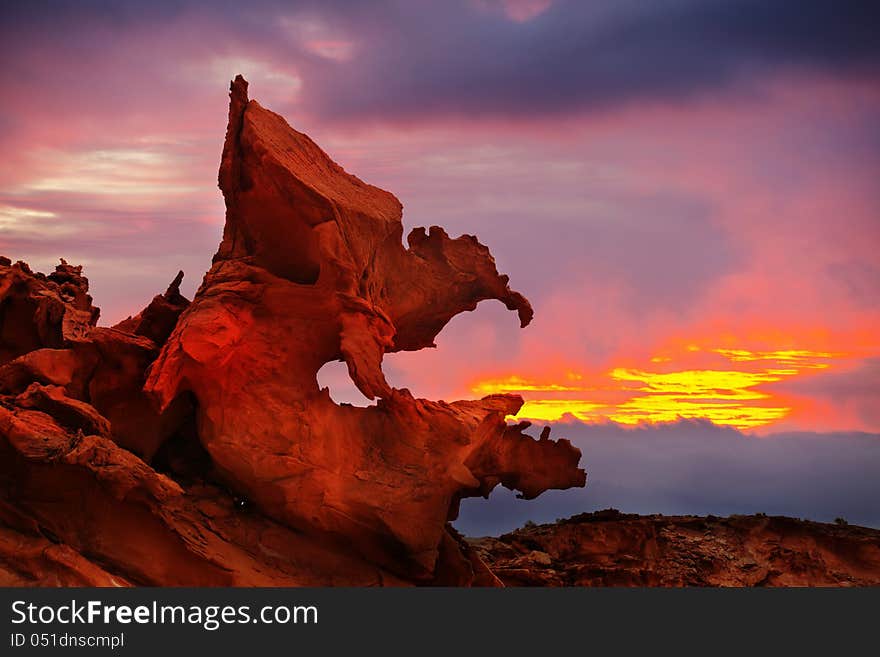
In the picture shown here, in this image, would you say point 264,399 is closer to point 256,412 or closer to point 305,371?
point 256,412

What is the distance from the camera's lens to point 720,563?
1791 centimetres

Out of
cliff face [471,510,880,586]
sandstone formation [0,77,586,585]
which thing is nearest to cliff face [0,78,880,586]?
sandstone formation [0,77,586,585]

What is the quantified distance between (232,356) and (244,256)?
138cm

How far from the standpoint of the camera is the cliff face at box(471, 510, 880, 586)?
57.2ft

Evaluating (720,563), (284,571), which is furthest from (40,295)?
(720,563)

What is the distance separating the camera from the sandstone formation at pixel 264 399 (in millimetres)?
13367

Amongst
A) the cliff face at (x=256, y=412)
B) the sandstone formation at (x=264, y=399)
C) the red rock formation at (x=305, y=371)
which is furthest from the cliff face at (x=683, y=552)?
the red rock formation at (x=305, y=371)

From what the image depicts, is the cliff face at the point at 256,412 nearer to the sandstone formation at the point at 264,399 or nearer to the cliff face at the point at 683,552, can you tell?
the sandstone formation at the point at 264,399

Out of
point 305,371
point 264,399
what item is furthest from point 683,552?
point 264,399

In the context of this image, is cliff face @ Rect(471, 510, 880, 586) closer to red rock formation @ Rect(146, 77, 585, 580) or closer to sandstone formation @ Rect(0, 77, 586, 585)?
sandstone formation @ Rect(0, 77, 586, 585)

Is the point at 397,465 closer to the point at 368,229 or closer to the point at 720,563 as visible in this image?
the point at 368,229

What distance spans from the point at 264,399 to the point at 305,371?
623mm

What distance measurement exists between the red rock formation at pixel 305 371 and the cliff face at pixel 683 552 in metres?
3.52

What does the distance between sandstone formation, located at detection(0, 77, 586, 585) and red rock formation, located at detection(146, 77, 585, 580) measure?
18 millimetres
